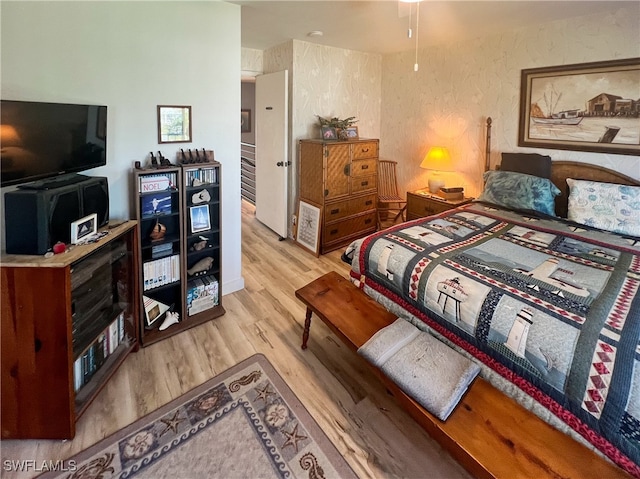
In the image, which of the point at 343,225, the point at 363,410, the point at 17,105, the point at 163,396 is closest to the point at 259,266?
the point at 343,225

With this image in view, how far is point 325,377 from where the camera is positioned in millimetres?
2107

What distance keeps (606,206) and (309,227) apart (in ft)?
8.63

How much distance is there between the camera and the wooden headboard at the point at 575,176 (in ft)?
9.23

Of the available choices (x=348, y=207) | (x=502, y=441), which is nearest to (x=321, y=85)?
(x=348, y=207)

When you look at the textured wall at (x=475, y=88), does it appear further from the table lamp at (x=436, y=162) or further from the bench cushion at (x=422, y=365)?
the bench cushion at (x=422, y=365)

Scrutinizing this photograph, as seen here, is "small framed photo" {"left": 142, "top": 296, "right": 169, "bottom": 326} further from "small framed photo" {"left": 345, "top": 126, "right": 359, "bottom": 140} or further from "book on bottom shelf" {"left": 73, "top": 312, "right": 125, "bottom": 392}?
"small framed photo" {"left": 345, "top": 126, "right": 359, "bottom": 140}

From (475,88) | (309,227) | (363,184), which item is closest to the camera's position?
(475,88)

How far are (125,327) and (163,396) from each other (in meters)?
0.56

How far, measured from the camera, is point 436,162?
3.85m

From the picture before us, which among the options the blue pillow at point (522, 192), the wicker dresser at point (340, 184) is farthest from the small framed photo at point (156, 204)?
the blue pillow at point (522, 192)

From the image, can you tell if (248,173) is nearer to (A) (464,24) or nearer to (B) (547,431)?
(A) (464,24)

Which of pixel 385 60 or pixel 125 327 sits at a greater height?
pixel 385 60

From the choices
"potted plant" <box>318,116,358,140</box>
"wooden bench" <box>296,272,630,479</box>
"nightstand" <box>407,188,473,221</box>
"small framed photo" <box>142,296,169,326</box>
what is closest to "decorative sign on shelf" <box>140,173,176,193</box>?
"small framed photo" <box>142,296,169,326</box>

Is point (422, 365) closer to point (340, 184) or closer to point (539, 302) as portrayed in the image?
point (539, 302)
